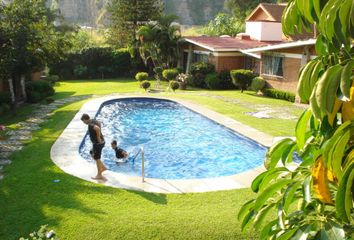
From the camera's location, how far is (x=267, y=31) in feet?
114

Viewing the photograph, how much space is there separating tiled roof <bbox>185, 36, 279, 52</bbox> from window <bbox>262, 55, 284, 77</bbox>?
403 centimetres

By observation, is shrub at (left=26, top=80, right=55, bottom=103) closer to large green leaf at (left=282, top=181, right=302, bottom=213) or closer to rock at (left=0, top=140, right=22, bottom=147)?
rock at (left=0, top=140, right=22, bottom=147)

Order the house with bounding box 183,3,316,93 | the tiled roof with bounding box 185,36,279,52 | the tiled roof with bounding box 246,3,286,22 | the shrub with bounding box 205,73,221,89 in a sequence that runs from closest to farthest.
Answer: the house with bounding box 183,3,316,93
the shrub with bounding box 205,73,221,89
the tiled roof with bounding box 185,36,279,52
the tiled roof with bounding box 246,3,286,22

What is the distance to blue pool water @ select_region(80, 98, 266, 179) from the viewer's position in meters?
13.5

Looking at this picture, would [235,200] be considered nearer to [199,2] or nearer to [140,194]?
[140,194]

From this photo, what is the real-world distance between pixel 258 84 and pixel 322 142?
1013 inches

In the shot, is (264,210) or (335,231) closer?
(335,231)

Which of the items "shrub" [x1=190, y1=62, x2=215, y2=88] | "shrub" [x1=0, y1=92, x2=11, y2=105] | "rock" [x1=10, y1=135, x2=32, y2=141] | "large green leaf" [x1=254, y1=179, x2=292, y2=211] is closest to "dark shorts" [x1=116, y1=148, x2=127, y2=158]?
"rock" [x1=10, y1=135, x2=32, y2=141]

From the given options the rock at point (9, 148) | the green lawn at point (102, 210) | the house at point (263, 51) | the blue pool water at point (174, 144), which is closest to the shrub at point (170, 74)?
the house at point (263, 51)

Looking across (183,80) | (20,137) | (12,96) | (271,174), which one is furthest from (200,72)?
(271,174)

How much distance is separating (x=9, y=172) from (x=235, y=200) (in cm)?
637

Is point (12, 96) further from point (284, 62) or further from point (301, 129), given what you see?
point (301, 129)

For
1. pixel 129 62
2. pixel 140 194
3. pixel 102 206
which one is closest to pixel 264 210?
pixel 102 206

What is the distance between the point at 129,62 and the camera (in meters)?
41.3
